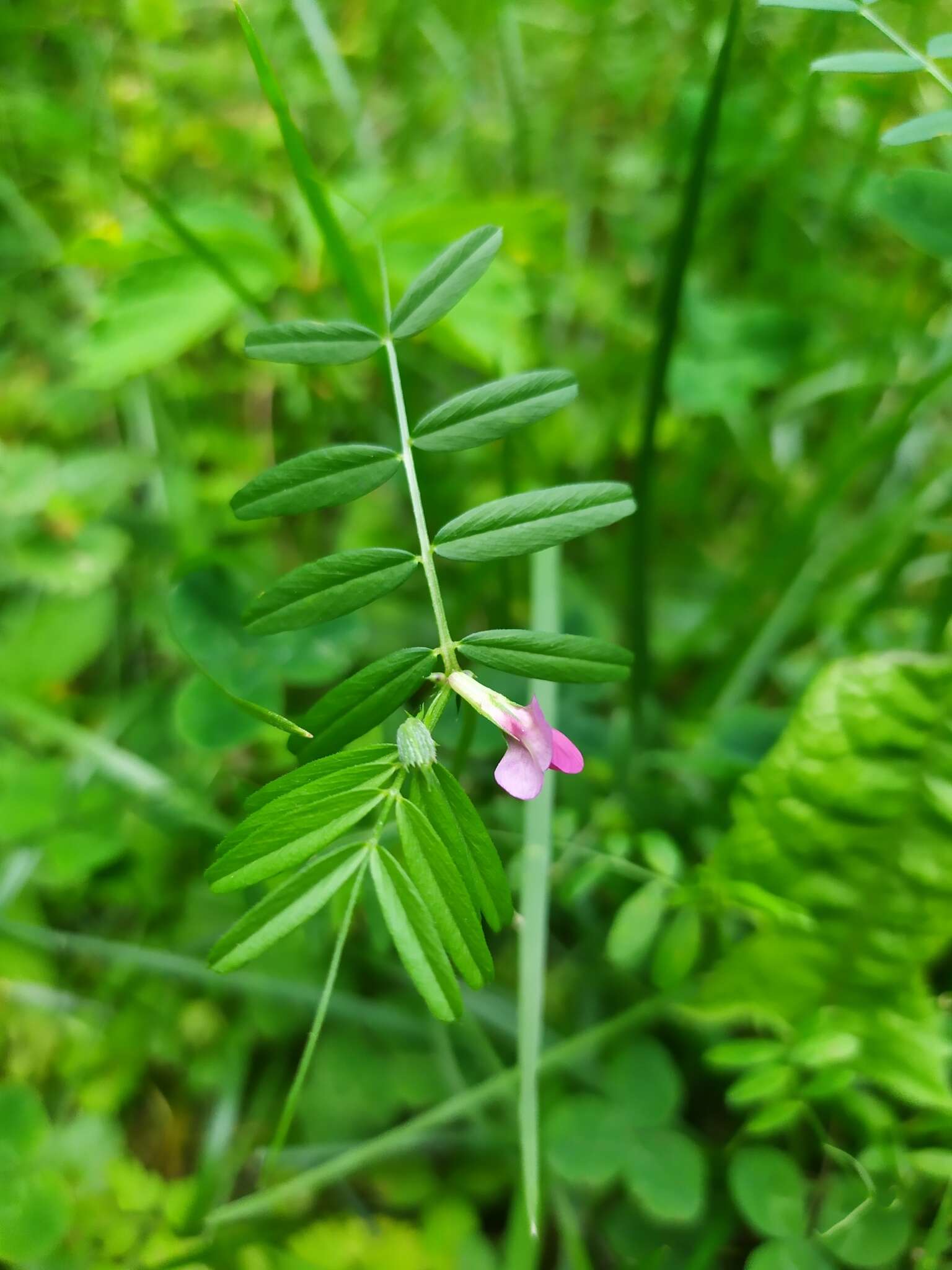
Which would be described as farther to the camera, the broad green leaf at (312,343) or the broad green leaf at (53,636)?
the broad green leaf at (53,636)

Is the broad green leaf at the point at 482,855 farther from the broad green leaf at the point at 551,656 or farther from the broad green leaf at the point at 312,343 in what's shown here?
the broad green leaf at the point at 312,343

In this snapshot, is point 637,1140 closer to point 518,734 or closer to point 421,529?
point 518,734

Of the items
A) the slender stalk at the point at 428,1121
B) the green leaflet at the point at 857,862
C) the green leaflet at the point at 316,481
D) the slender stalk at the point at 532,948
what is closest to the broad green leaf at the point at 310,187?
the green leaflet at the point at 316,481

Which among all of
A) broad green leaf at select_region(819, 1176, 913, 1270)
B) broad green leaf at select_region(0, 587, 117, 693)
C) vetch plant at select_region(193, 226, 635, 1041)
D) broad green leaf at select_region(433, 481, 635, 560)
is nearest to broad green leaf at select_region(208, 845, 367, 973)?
vetch plant at select_region(193, 226, 635, 1041)

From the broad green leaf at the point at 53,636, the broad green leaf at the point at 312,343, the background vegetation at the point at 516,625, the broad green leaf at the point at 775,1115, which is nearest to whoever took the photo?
the broad green leaf at the point at 312,343

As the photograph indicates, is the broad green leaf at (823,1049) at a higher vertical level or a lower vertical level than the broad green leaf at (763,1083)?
higher

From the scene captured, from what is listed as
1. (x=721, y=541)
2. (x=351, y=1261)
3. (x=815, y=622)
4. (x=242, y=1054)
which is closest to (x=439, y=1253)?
(x=351, y=1261)

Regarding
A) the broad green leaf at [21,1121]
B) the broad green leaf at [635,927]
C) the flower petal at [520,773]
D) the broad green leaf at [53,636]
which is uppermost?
the flower petal at [520,773]
